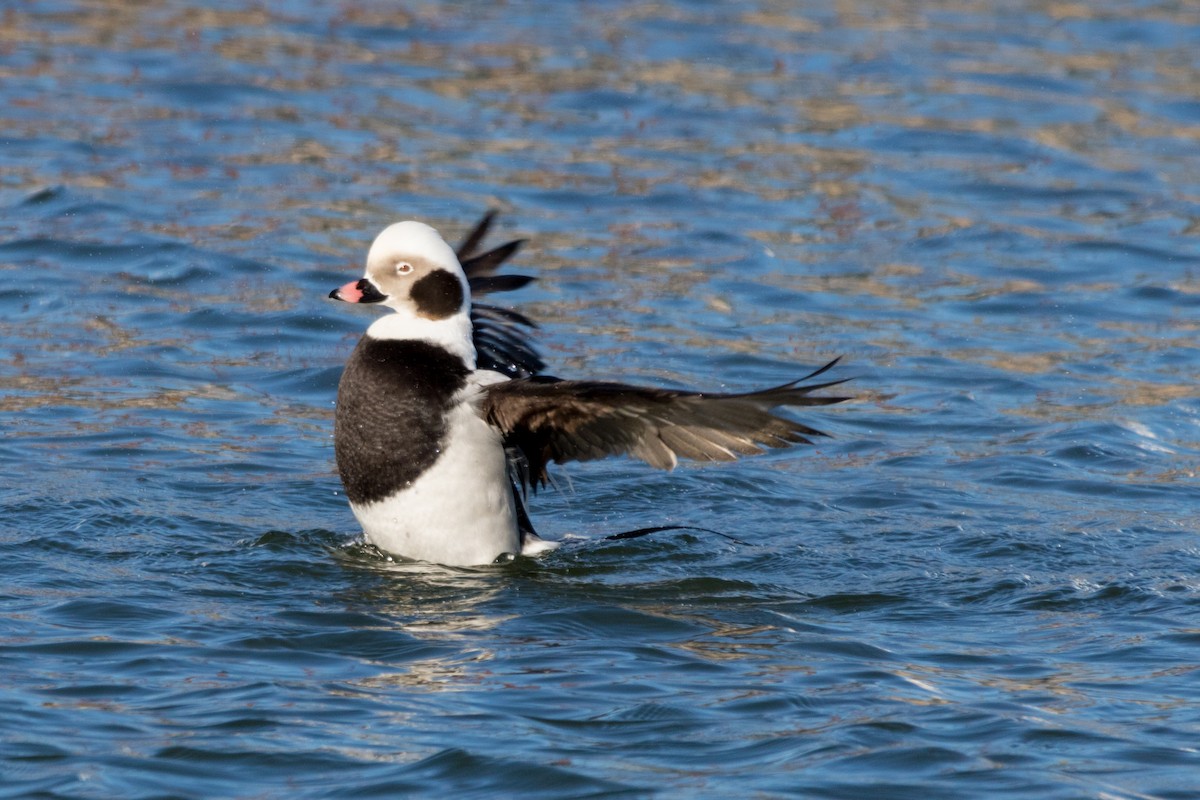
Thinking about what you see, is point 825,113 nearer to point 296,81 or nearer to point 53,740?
point 296,81

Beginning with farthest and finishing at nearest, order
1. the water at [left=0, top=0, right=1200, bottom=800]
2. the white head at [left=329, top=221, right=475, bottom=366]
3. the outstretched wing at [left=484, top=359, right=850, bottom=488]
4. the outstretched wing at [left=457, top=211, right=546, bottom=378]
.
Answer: the outstretched wing at [left=457, top=211, right=546, bottom=378], the white head at [left=329, top=221, right=475, bottom=366], the outstretched wing at [left=484, top=359, right=850, bottom=488], the water at [left=0, top=0, right=1200, bottom=800]

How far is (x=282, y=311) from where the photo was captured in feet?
34.2

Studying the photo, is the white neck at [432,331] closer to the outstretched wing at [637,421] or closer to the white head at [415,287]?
the white head at [415,287]

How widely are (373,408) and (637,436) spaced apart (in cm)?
91

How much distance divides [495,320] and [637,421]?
1.68 metres

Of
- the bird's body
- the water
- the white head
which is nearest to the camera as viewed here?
the water

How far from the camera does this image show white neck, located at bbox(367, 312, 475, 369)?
21.6 feet

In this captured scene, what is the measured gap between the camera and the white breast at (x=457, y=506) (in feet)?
21.1

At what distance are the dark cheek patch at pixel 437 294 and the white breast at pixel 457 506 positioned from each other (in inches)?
11.7

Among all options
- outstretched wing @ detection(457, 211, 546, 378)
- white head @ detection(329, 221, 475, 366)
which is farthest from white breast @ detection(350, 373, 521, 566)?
outstretched wing @ detection(457, 211, 546, 378)

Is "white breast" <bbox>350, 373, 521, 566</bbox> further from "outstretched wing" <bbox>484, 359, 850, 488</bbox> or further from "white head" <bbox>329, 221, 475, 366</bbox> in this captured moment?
"white head" <bbox>329, 221, 475, 366</bbox>

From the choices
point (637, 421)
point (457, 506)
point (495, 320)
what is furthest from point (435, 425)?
point (495, 320)

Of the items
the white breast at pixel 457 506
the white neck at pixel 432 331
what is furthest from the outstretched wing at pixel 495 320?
the white breast at pixel 457 506

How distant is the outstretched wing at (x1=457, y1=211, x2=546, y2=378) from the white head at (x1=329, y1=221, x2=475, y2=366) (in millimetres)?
738
